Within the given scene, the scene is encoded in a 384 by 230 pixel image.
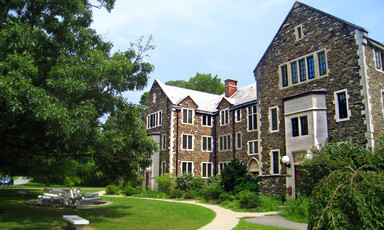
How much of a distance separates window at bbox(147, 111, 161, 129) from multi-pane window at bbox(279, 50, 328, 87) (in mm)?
17063

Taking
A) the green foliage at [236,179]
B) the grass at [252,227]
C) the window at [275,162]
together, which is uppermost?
the window at [275,162]

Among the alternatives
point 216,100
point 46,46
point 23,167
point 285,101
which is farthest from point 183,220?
point 216,100

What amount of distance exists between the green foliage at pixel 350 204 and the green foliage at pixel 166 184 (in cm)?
2418

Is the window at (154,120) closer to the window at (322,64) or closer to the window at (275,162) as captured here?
the window at (275,162)

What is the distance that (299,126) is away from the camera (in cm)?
1955

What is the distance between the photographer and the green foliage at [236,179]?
22438mm

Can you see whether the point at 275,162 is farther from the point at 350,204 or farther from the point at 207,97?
the point at 207,97

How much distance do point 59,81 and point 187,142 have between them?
23347 mm

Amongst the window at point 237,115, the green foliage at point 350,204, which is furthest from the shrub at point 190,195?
the green foliage at point 350,204

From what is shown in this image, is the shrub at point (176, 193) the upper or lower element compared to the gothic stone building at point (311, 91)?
lower

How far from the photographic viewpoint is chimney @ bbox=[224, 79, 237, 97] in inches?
1408

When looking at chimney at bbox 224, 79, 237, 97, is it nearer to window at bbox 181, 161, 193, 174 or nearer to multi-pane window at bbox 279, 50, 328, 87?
window at bbox 181, 161, 193, 174

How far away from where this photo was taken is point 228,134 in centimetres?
3331

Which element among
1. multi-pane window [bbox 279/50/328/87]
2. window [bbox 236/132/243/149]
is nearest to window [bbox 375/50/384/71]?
multi-pane window [bbox 279/50/328/87]
